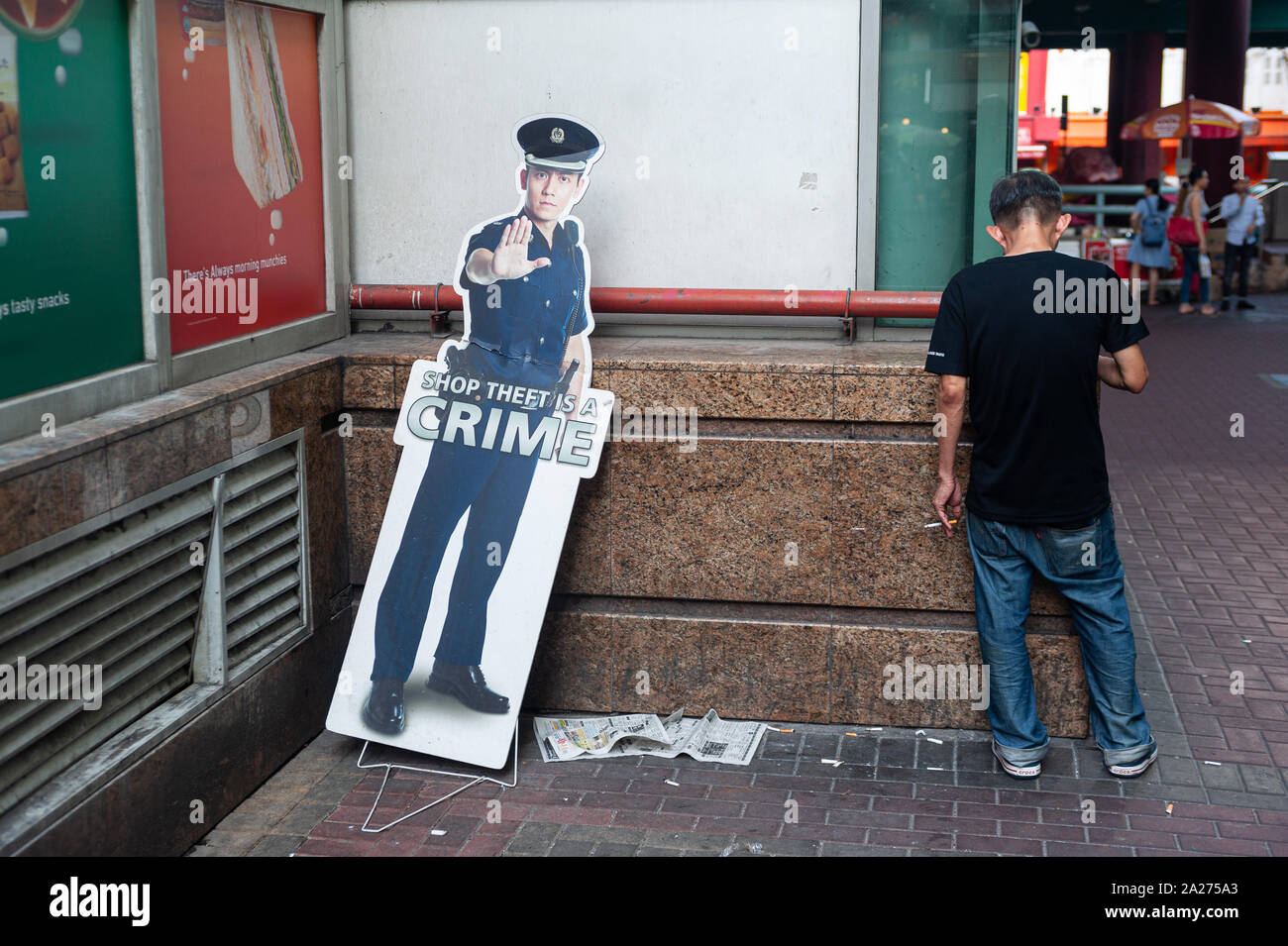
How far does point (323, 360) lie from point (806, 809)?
2.45 m

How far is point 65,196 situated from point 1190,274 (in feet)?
54.5

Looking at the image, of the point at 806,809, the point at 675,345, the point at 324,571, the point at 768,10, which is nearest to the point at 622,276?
the point at 675,345

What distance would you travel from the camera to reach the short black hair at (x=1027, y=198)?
15.6ft

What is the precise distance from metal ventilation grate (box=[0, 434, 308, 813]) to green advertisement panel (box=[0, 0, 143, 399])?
1.71 ft

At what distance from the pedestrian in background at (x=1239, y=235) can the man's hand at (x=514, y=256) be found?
1434 cm

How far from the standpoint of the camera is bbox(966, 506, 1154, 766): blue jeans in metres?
4.92

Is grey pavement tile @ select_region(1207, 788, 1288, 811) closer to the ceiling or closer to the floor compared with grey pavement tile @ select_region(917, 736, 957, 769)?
closer to the ceiling

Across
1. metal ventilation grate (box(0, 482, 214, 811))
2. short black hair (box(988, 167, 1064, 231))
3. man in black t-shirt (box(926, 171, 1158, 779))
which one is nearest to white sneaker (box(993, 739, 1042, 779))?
man in black t-shirt (box(926, 171, 1158, 779))

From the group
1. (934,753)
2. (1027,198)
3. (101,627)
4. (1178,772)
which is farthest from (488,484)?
(1178,772)

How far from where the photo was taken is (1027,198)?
4.77 m

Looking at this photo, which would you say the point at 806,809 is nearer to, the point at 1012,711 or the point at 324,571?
the point at 1012,711

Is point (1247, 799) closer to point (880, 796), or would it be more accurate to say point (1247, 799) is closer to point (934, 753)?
point (934, 753)
